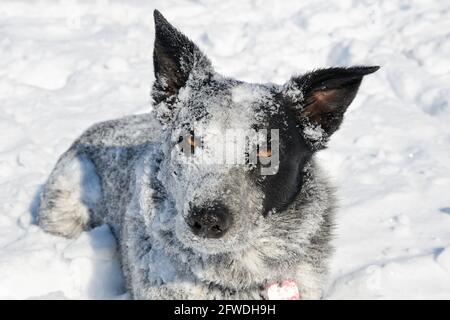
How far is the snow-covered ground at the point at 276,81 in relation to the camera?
459 cm

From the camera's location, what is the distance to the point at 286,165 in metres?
3.76

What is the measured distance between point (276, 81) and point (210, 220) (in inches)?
183

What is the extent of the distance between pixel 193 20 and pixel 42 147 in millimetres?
3997

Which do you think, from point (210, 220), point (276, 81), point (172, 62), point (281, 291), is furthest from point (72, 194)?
point (276, 81)

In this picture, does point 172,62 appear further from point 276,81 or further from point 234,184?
point 276,81

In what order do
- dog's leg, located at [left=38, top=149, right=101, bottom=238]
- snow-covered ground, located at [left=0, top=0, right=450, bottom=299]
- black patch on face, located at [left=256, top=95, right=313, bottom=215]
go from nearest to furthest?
black patch on face, located at [left=256, top=95, right=313, bottom=215] < snow-covered ground, located at [left=0, top=0, right=450, bottom=299] < dog's leg, located at [left=38, top=149, right=101, bottom=238]

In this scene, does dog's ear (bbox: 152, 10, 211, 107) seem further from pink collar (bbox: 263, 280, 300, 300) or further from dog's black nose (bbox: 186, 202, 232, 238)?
pink collar (bbox: 263, 280, 300, 300)

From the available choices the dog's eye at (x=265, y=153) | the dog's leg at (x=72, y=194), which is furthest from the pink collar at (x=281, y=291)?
the dog's leg at (x=72, y=194)

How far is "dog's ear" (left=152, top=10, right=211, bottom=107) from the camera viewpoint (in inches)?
155

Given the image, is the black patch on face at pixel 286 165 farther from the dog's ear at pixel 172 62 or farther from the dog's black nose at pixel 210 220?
the dog's ear at pixel 172 62
